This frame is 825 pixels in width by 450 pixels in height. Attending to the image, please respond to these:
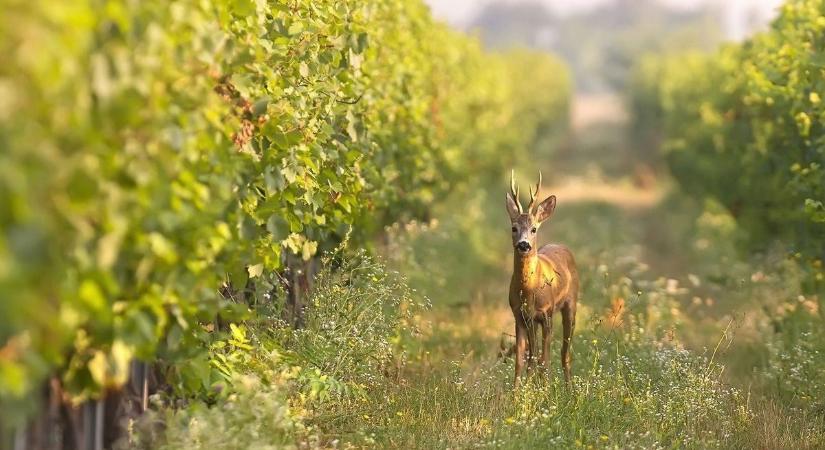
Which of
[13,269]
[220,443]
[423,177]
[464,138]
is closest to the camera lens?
[13,269]

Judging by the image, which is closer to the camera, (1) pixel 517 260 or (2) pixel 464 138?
(1) pixel 517 260

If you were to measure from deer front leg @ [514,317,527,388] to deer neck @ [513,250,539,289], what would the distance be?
1.06 feet

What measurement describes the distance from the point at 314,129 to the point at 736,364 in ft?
18.7

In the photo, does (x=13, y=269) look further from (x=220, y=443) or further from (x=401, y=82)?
(x=401, y=82)

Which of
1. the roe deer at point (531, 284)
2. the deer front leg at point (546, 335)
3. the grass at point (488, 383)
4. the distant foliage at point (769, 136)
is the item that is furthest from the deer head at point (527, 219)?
the distant foliage at point (769, 136)

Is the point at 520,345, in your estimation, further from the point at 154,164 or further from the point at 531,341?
the point at 154,164

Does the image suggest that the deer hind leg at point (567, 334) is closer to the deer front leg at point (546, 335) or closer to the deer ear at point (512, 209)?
the deer front leg at point (546, 335)

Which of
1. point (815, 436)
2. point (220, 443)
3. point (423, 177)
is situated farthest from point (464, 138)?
point (220, 443)

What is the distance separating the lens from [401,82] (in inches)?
536

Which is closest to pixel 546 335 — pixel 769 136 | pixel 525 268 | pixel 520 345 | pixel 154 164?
pixel 520 345

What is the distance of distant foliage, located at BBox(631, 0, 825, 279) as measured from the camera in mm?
11016

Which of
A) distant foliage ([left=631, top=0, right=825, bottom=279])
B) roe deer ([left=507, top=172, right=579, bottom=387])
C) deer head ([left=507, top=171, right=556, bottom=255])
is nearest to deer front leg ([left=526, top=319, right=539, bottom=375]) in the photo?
roe deer ([left=507, top=172, right=579, bottom=387])

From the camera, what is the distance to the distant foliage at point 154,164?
4.46 metres

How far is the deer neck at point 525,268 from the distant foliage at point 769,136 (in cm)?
227
